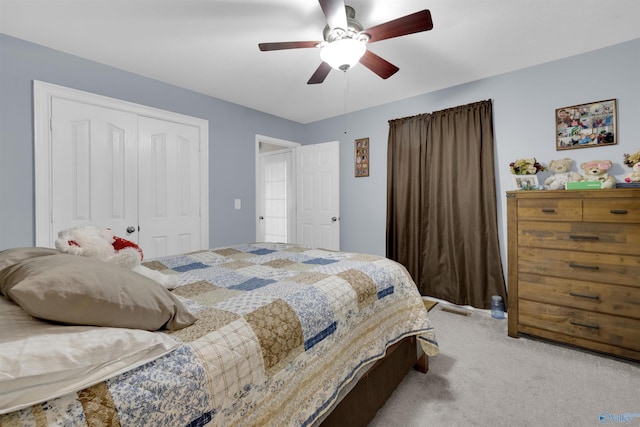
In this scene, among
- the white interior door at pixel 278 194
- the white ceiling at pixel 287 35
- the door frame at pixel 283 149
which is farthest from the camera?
the white interior door at pixel 278 194

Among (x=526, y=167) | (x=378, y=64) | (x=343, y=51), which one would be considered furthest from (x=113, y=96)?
(x=526, y=167)

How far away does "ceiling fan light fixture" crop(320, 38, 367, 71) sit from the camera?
1730mm

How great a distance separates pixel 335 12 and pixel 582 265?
97.5 inches

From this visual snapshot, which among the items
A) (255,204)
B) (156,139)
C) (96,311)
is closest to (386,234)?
(255,204)

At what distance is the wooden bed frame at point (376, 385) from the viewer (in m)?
1.30

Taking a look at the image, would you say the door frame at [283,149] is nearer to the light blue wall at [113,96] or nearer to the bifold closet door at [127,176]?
the light blue wall at [113,96]

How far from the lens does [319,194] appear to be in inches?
166

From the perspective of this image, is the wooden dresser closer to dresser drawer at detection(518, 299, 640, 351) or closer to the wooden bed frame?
dresser drawer at detection(518, 299, 640, 351)

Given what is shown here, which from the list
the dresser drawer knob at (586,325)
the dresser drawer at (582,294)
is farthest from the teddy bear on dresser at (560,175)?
the dresser drawer knob at (586,325)

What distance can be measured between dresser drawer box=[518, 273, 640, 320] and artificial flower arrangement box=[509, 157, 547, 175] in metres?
0.91

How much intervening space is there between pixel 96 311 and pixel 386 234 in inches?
128

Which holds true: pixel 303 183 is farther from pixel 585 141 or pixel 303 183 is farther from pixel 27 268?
pixel 27 268

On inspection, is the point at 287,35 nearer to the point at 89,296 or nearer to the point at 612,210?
the point at 89,296

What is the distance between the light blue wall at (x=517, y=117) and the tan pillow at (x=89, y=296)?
10.2 ft
